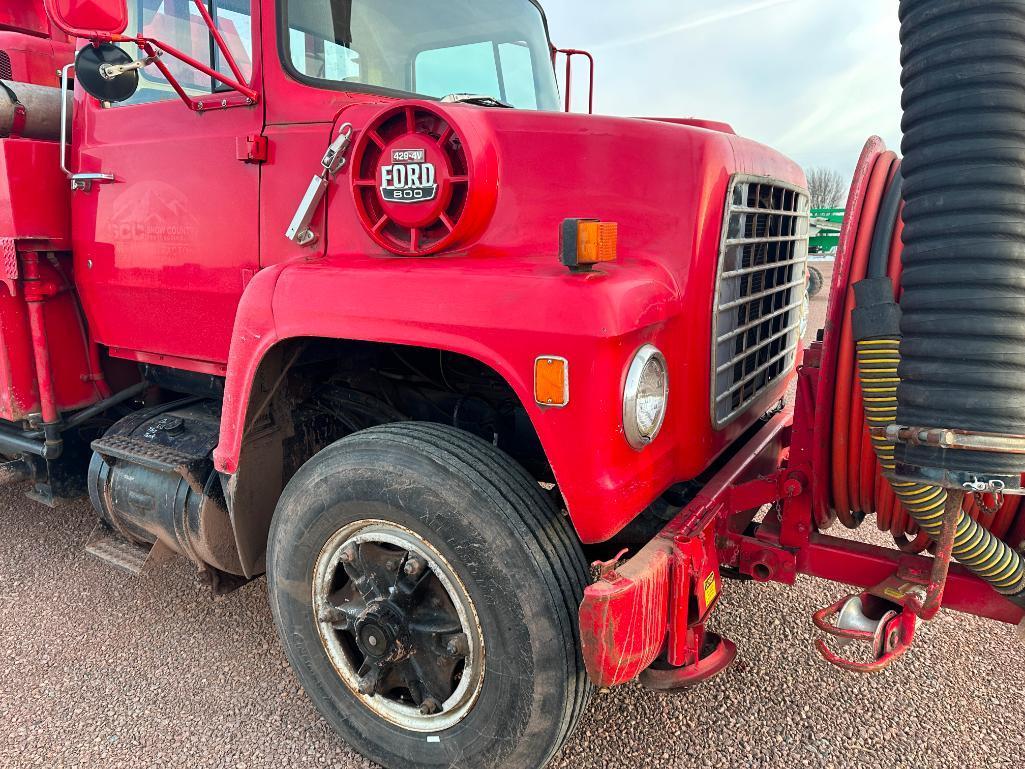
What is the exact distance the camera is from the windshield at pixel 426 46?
246 cm

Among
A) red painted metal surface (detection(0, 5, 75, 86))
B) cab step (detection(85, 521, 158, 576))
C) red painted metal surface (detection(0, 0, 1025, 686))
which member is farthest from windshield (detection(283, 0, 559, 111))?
red painted metal surface (detection(0, 5, 75, 86))

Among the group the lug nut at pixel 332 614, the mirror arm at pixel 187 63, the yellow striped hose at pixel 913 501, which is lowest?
the lug nut at pixel 332 614

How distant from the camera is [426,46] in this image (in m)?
2.73

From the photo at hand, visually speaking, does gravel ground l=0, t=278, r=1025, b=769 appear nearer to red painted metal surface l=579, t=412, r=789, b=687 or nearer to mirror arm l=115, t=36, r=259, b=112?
red painted metal surface l=579, t=412, r=789, b=687

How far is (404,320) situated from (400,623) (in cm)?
89

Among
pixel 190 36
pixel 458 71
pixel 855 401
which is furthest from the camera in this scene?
pixel 458 71

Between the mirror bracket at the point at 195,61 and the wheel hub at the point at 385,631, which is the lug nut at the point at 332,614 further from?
the mirror bracket at the point at 195,61

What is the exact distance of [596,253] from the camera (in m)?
1.77

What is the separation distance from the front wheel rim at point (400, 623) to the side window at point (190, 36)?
5.45 ft

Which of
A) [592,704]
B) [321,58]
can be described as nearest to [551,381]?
[592,704]

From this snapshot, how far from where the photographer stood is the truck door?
2.57m

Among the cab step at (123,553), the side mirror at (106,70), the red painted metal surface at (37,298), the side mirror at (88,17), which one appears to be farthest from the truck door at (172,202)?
the cab step at (123,553)

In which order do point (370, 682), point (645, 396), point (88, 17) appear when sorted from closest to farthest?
point (645, 396)
point (88, 17)
point (370, 682)

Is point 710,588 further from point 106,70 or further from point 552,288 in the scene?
point 106,70
